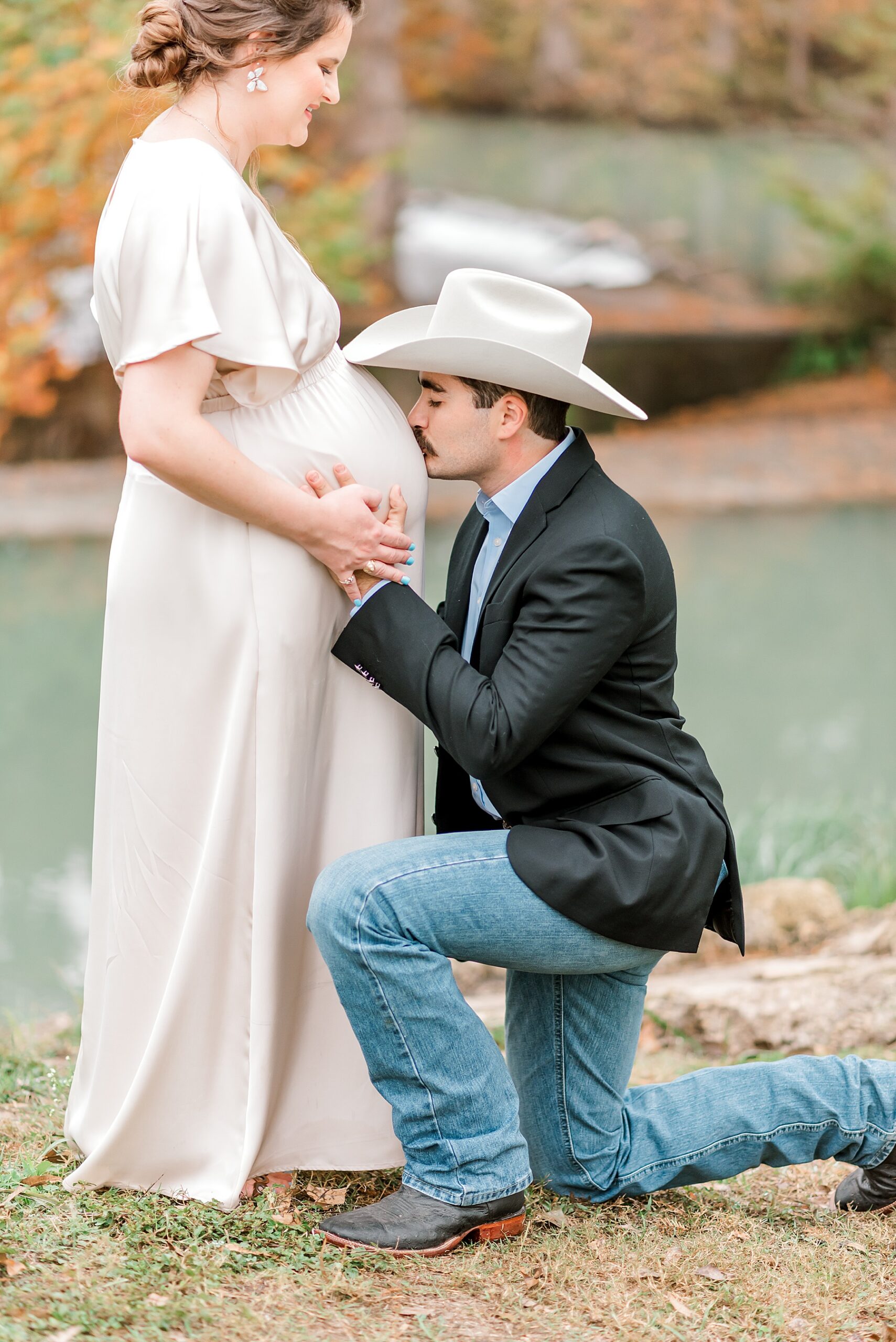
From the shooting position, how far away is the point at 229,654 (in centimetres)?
258

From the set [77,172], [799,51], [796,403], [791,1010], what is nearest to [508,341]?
[791,1010]

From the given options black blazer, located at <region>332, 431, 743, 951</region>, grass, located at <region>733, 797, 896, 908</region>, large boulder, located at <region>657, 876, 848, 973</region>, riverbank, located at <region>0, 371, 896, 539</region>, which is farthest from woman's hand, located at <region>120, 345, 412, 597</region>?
riverbank, located at <region>0, 371, 896, 539</region>

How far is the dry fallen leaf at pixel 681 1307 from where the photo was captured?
8.07 feet

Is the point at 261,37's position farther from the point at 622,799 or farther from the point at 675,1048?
the point at 675,1048

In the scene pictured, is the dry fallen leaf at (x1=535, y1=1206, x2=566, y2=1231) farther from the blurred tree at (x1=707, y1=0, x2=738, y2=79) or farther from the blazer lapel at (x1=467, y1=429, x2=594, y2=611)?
the blurred tree at (x1=707, y1=0, x2=738, y2=79)

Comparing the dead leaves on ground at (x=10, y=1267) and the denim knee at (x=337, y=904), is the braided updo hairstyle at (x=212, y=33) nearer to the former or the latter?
the denim knee at (x=337, y=904)

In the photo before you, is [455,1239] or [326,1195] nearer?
[455,1239]

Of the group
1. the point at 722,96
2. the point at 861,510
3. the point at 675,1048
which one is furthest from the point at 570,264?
the point at 675,1048

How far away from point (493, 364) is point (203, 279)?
50 cm

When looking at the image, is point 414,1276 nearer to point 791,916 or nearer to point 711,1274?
point 711,1274

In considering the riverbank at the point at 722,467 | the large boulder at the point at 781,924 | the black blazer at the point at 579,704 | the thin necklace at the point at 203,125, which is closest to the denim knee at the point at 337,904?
the black blazer at the point at 579,704

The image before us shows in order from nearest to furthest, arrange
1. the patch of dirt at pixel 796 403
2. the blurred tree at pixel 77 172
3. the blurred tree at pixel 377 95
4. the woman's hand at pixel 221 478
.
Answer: the woman's hand at pixel 221 478, the blurred tree at pixel 77 172, the blurred tree at pixel 377 95, the patch of dirt at pixel 796 403

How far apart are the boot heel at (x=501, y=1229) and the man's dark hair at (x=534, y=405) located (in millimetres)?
1370

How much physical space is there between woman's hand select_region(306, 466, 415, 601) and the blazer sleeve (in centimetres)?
12
